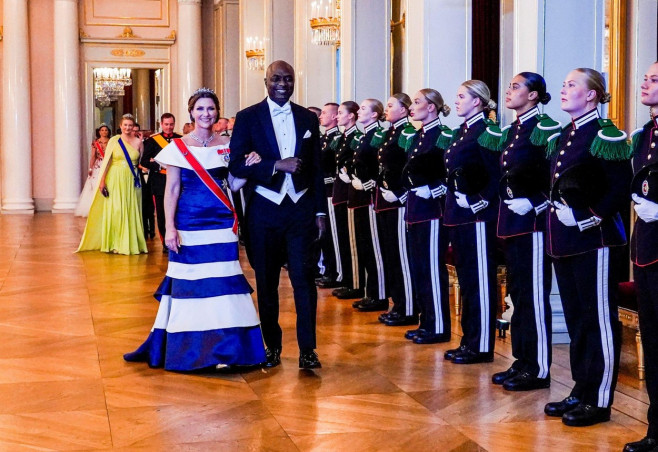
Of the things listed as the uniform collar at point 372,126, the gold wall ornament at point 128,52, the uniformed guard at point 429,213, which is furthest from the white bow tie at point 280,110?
the gold wall ornament at point 128,52

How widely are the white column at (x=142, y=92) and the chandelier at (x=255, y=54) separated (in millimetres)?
5748

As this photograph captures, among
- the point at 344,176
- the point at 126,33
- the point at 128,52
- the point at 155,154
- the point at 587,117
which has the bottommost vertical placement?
the point at 344,176

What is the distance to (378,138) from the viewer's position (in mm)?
7047

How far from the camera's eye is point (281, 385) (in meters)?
5.01

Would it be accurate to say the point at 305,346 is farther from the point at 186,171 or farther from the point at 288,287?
the point at 288,287

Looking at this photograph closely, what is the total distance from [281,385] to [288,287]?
3.54m

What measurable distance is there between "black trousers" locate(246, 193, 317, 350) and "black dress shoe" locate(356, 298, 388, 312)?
1981 mm

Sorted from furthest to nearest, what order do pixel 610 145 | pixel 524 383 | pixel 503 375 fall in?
1. pixel 503 375
2. pixel 524 383
3. pixel 610 145

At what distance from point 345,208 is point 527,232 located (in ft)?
11.2

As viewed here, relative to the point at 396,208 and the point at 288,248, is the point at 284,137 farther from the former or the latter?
the point at 396,208

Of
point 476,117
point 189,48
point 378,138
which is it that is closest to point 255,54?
point 189,48

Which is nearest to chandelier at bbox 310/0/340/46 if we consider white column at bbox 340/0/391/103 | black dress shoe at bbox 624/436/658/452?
white column at bbox 340/0/391/103

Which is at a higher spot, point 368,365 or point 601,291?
A: point 601,291

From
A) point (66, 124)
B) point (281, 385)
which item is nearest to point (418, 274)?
point (281, 385)
